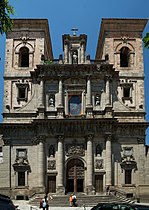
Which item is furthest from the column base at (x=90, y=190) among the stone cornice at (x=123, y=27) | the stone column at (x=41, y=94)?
the stone cornice at (x=123, y=27)

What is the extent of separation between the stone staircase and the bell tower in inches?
547

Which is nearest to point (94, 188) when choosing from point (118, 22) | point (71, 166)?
point (71, 166)

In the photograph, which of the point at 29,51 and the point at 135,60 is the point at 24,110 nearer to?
the point at 29,51

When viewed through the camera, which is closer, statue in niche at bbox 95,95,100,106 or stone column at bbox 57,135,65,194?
stone column at bbox 57,135,65,194

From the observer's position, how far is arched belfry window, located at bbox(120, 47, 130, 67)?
1710 inches

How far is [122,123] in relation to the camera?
3956 centimetres

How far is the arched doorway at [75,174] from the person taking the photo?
3906 cm

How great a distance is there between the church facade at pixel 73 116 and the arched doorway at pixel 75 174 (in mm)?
95

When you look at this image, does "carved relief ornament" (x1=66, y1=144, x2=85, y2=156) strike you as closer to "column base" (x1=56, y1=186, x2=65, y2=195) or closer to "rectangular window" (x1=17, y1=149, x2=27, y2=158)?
"column base" (x1=56, y1=186, x2=65, y2=195)

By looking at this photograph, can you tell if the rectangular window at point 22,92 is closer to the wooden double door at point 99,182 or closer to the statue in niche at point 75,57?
the statue in niche at point 75,57

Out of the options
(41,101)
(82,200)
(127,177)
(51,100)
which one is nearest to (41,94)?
(41,101)

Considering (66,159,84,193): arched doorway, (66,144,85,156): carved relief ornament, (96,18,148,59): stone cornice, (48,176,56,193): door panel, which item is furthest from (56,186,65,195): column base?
(96,18,148,59): stone cornice

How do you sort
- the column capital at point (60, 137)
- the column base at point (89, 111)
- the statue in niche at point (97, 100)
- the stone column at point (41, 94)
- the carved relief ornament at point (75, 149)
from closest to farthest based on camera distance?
the column capital at point (60, 137) → the carved relief ornament at point (75, 149) → the column base at point (89, 111) → the stone column at point (41, 94) → the statue in niche at point (97, 100)

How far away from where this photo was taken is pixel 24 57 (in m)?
43.8
